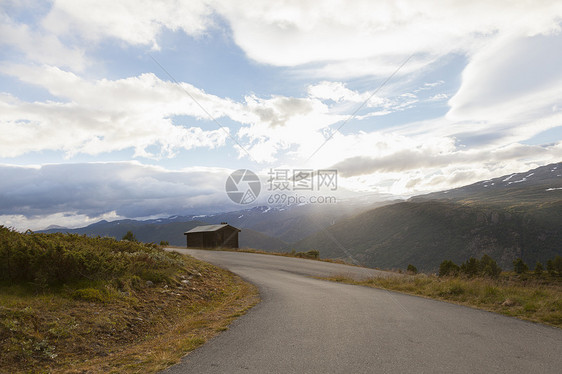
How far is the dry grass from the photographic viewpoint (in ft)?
18.1

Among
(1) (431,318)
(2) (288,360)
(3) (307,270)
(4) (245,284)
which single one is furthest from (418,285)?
(2) (288,360)

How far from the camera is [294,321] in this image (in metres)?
8.13

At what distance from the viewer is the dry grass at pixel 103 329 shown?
18.1 feet

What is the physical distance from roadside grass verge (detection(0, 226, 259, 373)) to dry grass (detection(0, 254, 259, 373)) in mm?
16

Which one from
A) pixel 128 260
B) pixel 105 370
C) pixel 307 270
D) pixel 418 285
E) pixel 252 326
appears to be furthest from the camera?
pixel 307 270

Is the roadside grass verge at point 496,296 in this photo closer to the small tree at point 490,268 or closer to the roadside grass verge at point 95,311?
the roadside grass verge at point 95,311

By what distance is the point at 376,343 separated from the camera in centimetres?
630

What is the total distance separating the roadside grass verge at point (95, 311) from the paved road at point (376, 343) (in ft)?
2.83

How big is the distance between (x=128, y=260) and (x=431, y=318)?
10.3m

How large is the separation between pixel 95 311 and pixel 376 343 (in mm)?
6478

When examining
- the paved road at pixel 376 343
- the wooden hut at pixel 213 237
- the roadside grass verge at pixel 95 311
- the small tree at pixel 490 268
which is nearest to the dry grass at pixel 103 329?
the roadside grass verge at pixel 95 311

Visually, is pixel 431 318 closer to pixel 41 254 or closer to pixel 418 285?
pixel 418 285

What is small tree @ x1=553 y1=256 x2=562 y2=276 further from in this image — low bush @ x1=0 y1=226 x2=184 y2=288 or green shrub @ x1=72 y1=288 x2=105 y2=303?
green shrub @ x1=72 y1=288 x2=105 y2=303

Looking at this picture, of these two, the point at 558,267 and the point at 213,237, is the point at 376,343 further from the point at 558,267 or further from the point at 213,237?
the point at 558,267
